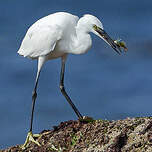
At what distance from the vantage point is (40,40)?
9992mm

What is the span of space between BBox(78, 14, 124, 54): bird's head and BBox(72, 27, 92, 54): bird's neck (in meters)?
0.09

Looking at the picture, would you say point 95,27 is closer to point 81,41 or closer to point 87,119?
point 81,41

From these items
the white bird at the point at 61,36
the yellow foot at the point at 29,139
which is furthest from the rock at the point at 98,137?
the white bird at the point at 61,36

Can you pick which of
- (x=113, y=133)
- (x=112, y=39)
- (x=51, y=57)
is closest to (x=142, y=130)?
(x=113, y=133)

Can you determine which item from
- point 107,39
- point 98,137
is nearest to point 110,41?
point 107,39

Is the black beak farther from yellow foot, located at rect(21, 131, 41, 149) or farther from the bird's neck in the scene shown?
yellow foot, located at rect(21, 131, 41, 149)

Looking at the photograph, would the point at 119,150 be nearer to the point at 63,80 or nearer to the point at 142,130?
the point at 142,130

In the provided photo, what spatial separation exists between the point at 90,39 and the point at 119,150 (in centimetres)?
254

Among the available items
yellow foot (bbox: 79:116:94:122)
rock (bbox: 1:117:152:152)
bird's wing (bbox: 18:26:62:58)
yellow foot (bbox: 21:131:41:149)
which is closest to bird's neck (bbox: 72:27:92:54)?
bird's wing (bbox: 18:26:62:58)

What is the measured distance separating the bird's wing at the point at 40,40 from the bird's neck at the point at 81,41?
0.36 m

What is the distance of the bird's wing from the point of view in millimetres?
9805

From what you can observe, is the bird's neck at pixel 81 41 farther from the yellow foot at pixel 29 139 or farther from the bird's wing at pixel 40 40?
the yellow foot at pixel 29 139

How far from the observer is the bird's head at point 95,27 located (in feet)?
31.3

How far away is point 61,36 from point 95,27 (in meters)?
0.64
